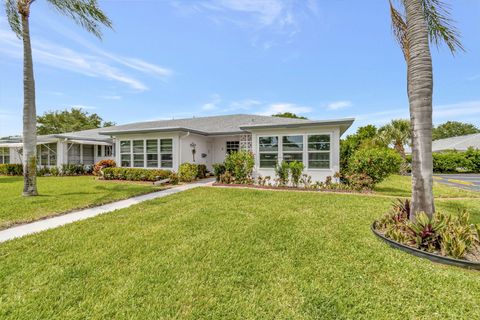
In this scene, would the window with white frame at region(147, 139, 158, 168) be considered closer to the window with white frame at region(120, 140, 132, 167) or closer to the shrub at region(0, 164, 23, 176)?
the window with white frame at region(120, 140, 132, 167)

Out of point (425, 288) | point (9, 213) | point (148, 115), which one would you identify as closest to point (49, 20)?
point (9, 213)

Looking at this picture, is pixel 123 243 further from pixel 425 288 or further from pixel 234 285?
pixel 425 288

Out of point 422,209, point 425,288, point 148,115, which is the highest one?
point 148,115

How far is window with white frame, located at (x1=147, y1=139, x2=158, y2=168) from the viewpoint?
15.1 meters

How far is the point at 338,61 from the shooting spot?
547 inches

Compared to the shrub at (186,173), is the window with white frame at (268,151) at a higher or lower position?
higher

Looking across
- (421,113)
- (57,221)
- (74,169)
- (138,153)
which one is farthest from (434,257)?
(74,169)

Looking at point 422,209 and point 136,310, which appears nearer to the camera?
point 136,310

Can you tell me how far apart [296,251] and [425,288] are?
179 centimetres

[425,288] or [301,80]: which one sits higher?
[301,80]

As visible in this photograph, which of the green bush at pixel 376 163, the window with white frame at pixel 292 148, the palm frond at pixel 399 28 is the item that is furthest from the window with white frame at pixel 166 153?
the palm frond at pixel 399 28

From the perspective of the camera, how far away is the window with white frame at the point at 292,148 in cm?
1212

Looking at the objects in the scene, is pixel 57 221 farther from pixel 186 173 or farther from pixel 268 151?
pixel 268 151

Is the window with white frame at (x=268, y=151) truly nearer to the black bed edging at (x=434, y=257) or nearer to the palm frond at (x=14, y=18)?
the black bed edging at (x=434, y=257)
